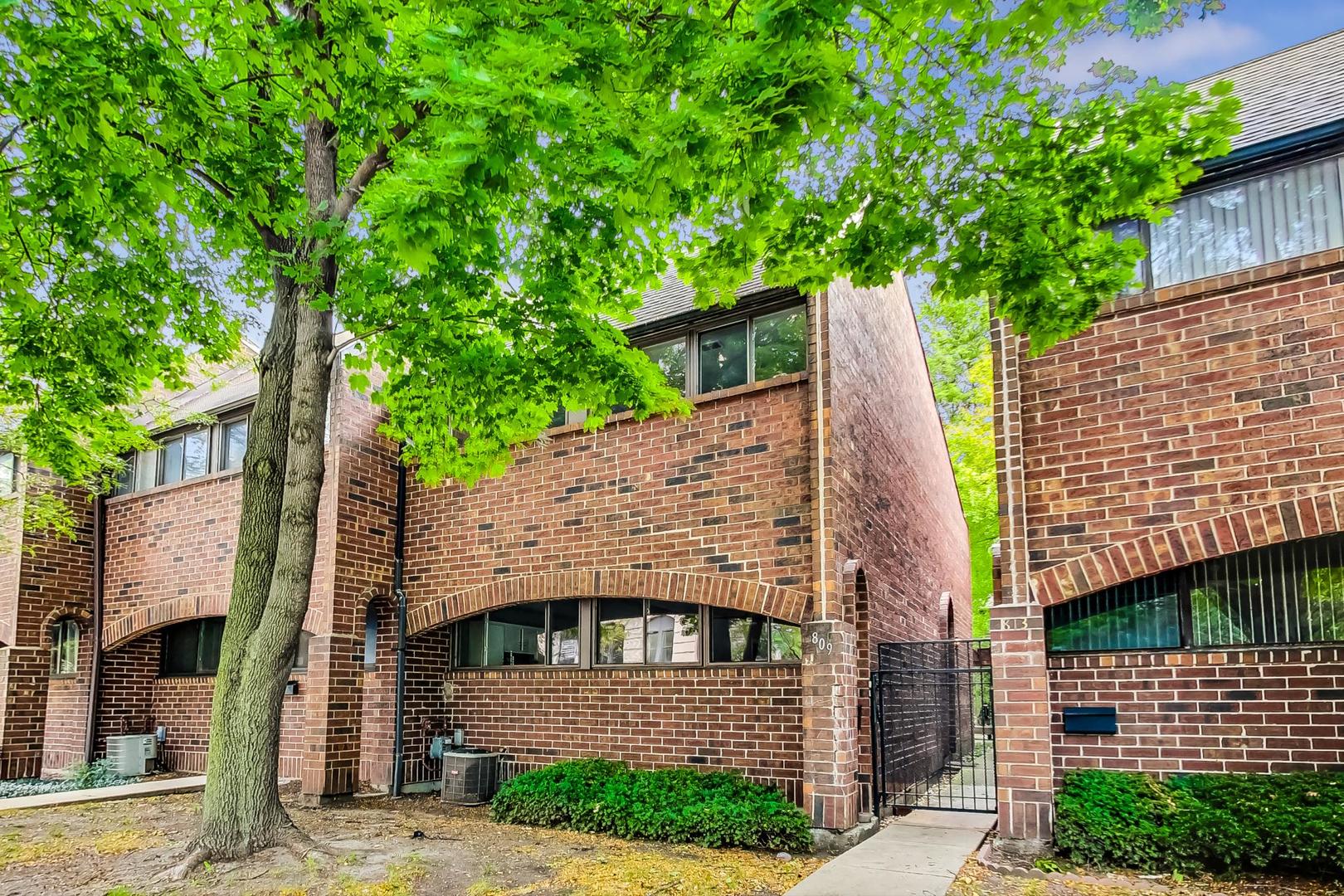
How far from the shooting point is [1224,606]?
7.25 m

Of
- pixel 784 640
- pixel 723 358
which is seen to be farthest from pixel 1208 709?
pixel 723 358

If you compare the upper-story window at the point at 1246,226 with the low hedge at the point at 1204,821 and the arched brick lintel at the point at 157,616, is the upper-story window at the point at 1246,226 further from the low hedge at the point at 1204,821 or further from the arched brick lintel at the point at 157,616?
the arched brick lintel at the point at 157,616

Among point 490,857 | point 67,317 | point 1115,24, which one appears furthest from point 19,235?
point 1115,24

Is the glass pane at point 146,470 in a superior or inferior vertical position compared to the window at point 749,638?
superior

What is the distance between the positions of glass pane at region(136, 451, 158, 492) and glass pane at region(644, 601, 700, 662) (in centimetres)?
994

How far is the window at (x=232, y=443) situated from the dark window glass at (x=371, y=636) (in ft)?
12.5

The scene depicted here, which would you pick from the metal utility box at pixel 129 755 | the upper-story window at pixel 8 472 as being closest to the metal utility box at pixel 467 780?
the metal utility box at pixel 129 755

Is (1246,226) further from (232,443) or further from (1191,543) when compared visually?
(232,443)

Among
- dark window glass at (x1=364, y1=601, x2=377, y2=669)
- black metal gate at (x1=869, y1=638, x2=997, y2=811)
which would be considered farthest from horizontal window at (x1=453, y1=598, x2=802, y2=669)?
black metal gate at (x1=869, y1=638, x2=997, y2=811)

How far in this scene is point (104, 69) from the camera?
5.57 meters

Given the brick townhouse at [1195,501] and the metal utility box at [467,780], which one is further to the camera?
the metal utility box at [467,780]

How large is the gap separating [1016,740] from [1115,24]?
5.42 metres

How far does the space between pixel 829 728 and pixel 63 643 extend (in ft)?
45.8

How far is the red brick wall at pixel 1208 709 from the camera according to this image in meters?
6.78
